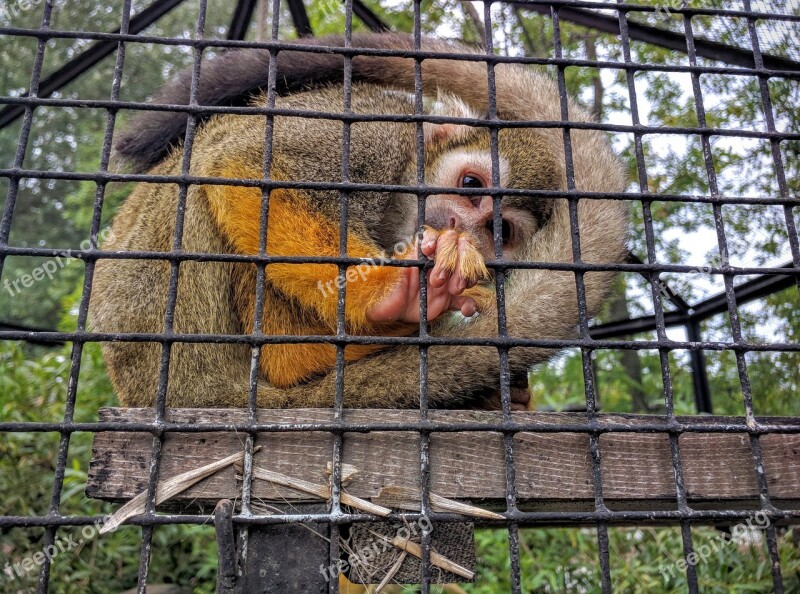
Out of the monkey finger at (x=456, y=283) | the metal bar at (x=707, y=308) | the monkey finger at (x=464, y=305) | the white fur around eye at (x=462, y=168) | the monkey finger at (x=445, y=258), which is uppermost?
the white fur around eye at (x=462, y=168)

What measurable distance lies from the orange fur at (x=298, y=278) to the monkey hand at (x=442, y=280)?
6cm

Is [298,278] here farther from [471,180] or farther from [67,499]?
[67,499]

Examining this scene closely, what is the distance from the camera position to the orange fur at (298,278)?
257cm

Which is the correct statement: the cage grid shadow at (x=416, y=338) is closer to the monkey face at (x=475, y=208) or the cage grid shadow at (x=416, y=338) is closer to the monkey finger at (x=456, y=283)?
the monkey finger at (x=456, y=283)

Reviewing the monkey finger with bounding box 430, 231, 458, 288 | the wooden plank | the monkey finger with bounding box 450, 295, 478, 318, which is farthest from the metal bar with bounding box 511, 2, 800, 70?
the wooden plank

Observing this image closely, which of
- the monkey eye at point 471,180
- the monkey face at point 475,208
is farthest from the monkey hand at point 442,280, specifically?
the monkey eye at point 471,180

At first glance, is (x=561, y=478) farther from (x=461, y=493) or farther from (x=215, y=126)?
(x=215, y=126)

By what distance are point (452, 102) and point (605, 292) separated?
56.3 inches

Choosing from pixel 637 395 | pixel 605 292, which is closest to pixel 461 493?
pixel 605 292

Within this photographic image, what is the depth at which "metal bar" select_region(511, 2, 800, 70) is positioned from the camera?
320 cm

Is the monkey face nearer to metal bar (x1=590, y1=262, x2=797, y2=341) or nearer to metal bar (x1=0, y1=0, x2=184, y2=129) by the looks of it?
metal bar (x1=590, y1=262, x2=797, y2=341)

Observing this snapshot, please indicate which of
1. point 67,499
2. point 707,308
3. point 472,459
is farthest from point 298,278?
point 707,308

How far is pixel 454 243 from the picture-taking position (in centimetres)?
221

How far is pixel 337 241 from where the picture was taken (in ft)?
8.77
